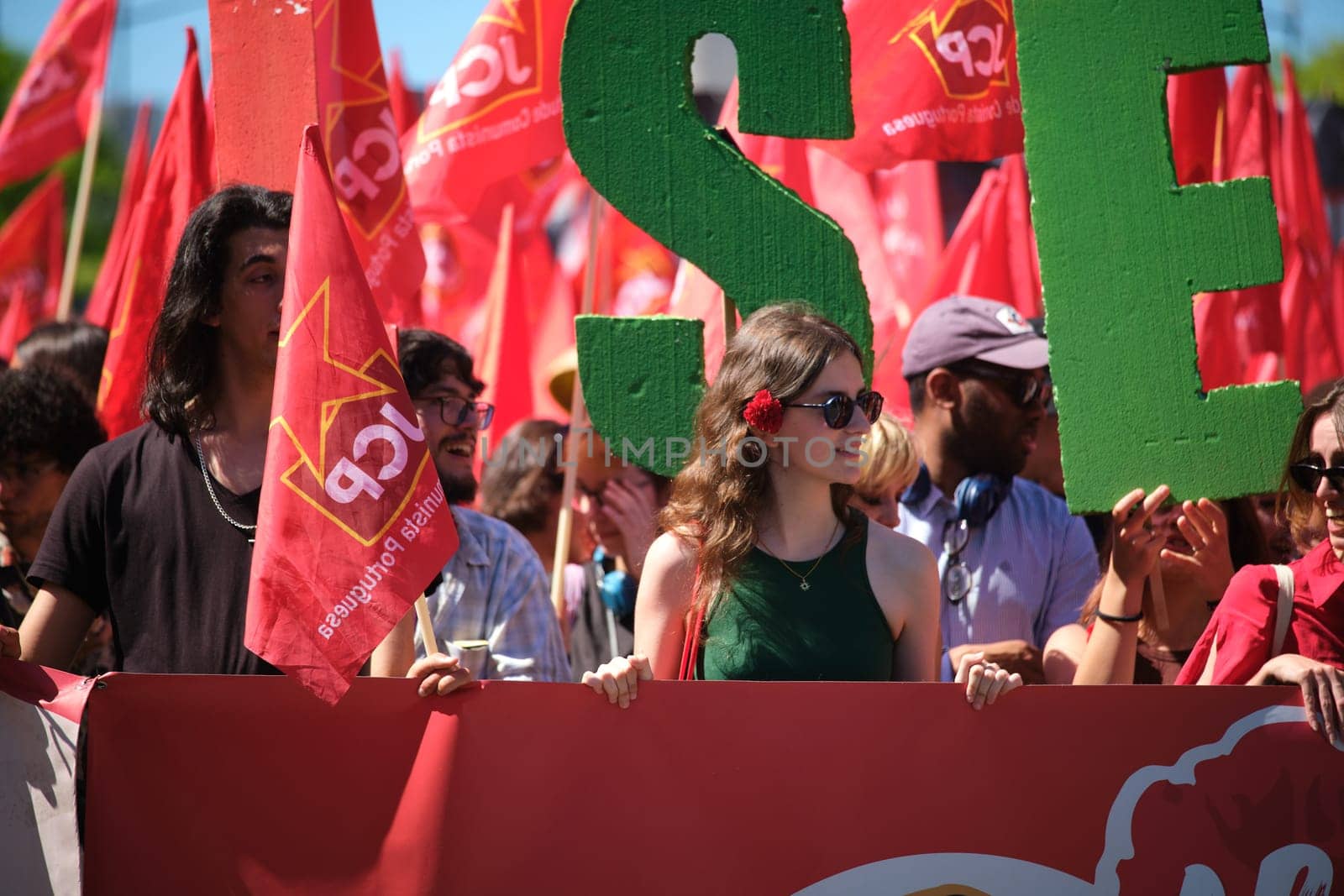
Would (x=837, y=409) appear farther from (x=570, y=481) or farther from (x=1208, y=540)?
(x=570, y=481)

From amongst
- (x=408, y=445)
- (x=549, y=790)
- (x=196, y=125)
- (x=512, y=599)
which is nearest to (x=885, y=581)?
(x=549, y=790)

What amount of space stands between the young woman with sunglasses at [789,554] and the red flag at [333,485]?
0.49 metres

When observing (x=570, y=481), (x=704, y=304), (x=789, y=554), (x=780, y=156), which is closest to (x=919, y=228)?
(x=780, y=156)

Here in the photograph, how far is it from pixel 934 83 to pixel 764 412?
6.13 feet

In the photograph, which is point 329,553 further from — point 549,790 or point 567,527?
point 567,527

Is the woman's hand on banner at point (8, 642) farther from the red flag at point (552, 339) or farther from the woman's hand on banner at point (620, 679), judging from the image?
the red flag at point (552, 339)

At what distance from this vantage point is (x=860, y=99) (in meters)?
→ 4.37

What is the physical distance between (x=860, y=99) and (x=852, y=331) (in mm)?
1250

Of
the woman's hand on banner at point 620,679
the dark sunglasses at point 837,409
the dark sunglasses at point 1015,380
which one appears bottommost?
the woman's hand on banner at point 620,679

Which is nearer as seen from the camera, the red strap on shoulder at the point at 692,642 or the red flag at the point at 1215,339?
the red strap on shoulder at the point at 692,642

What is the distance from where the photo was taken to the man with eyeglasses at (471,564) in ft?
12.1

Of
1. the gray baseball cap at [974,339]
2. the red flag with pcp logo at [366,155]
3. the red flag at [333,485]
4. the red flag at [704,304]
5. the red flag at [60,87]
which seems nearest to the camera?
the red flag at [333,485]

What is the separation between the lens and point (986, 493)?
161 inches

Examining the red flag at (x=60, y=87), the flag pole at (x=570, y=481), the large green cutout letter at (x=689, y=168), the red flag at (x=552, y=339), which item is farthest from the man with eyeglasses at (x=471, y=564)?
the red flag at (x=60, y=87)
